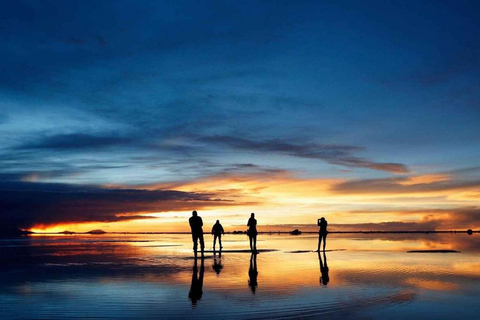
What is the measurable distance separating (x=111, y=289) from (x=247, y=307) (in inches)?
185

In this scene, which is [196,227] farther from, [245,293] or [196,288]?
[245,293]

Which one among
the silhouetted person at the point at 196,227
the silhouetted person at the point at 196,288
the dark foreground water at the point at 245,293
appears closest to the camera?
the dark foreground water at the point at 245,293

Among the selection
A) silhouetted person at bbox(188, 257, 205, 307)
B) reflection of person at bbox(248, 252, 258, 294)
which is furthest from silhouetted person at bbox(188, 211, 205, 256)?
silhouetted person at bbox(188, 257, 205, 307)

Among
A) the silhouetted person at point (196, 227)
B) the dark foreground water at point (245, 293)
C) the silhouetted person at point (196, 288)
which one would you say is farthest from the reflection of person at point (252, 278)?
the silhouetted person at point (196, 227)

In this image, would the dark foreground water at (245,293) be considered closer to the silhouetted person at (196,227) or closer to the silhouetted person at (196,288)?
the silhouetted person at (196,288)

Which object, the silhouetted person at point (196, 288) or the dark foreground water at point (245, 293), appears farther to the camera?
the silhouetted person at point (196, 288)

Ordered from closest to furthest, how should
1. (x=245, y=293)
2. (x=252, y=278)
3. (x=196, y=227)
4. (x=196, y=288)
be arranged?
(x=245, y=293)
(x=196, y=288)
(x=252, y=278)
(x=196, y=227)

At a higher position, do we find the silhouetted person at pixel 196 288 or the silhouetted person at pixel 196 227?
the silhouetted person at pixel 196 227

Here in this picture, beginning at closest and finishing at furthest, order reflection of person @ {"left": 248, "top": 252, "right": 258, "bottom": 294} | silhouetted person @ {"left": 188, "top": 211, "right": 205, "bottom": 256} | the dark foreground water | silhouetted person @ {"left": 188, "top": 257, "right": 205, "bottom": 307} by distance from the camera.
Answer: the dark foreground water < silhouetted person @ {"left": 188, "top": 257, "right": 205, "bottom": 307} < reflection of person @ {"left": 248, "top": 252, "right": 258, "bottom": 294} < silhouetted person @ {"left": 188, "top": 211, "right": 205, "bottom": 256}

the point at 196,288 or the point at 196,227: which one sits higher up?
the point at 196,227

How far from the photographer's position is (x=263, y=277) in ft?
51.6

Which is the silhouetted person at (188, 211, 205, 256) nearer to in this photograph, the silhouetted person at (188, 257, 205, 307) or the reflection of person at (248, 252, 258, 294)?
the reflection of person at (248, 252, 258, 294)

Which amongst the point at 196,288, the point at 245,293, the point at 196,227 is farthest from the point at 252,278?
the point at 196,227

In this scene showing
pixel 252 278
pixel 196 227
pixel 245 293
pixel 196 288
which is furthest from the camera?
pixel 196 227
